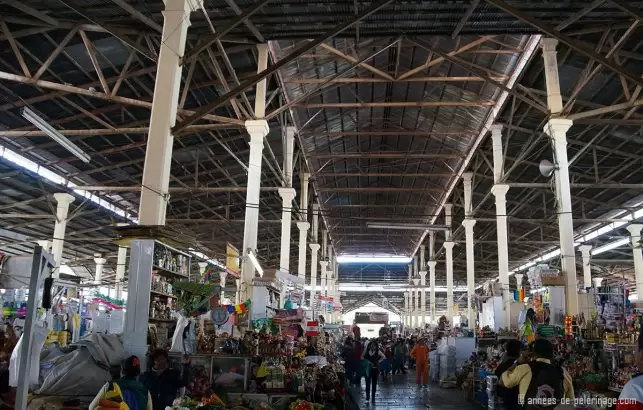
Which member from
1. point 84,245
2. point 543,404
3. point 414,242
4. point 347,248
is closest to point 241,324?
point 543,404

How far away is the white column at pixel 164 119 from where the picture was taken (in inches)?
286

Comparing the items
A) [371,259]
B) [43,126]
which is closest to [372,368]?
[43,126]

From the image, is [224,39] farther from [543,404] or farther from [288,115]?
[543,404]

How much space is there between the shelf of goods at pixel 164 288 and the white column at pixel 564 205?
759cm

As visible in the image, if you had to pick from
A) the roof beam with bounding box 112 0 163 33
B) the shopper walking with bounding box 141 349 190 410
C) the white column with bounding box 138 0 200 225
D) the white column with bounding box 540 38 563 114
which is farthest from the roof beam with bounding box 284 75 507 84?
the shopper walking with bounding box 141 349 190 410

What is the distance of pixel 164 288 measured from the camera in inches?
314

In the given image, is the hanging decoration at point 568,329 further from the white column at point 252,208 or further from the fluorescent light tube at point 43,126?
the fluorescent light tube at point 43,126

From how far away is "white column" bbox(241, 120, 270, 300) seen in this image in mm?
11617

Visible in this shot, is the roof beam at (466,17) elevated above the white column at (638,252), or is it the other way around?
the roof beam at (466,17)

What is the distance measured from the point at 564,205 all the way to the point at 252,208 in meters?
6.81

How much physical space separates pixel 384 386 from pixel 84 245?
1982 cm

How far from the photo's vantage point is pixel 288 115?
649 inches

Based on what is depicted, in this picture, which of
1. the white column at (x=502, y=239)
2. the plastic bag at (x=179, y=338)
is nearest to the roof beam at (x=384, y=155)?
the white column at (x=502, y=239)

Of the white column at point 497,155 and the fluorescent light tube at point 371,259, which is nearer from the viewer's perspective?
the white column at point 497,155
